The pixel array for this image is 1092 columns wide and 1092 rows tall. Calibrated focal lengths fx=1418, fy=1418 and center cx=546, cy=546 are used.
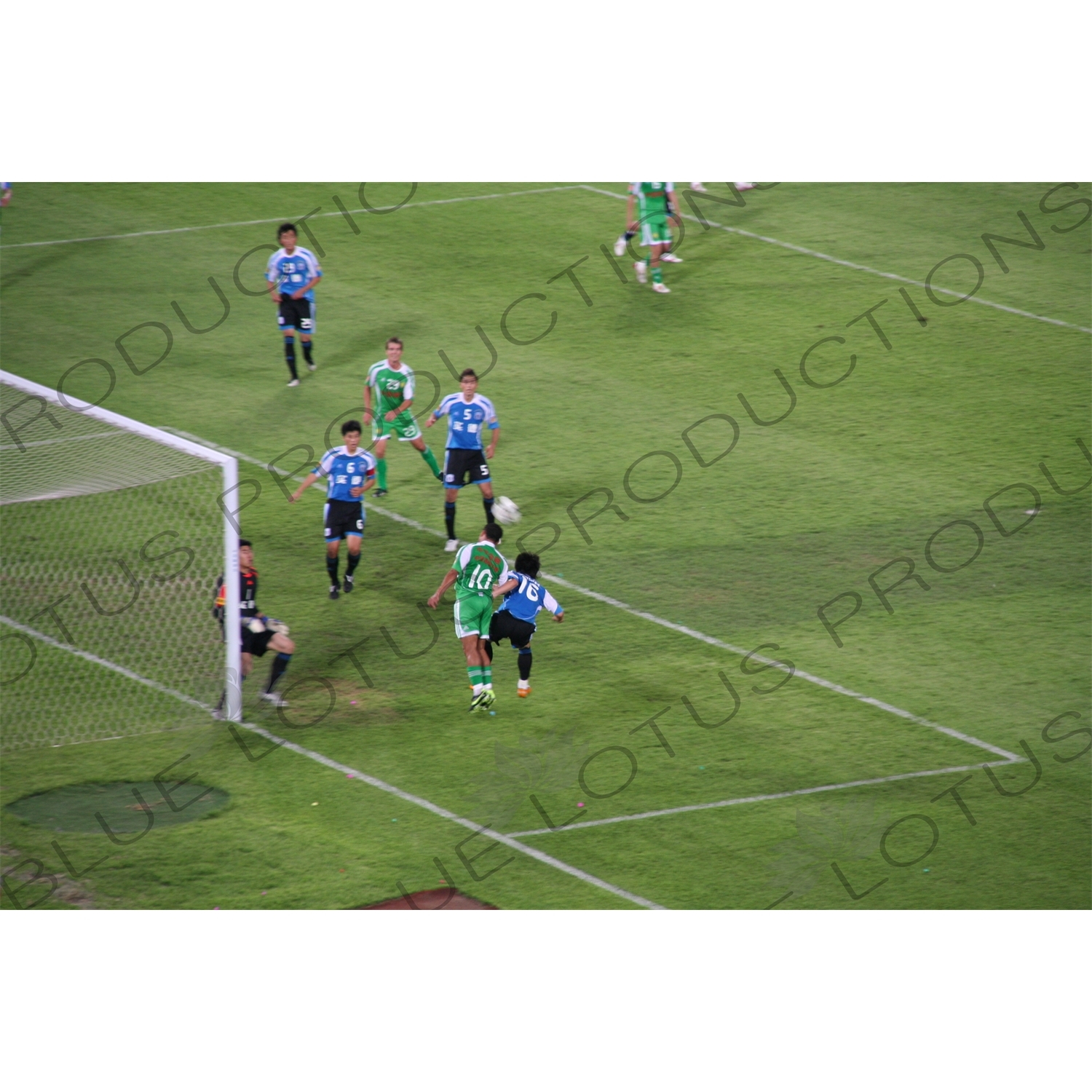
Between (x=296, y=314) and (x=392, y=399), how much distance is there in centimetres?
289

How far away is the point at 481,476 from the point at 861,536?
4.21 metres

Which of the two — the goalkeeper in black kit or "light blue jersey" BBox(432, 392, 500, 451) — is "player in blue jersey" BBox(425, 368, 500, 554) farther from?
the goalkeeper in black kit

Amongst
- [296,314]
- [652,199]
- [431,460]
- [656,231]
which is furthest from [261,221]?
[431,460]

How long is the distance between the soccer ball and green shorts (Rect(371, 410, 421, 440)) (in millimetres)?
1212

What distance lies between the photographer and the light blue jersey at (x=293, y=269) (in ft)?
54.6

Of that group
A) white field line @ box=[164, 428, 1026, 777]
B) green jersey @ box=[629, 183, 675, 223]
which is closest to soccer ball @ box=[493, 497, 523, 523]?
white field line @ box=[164, 428, 1026, 777]

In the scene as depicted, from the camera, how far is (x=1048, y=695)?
12.8 meters

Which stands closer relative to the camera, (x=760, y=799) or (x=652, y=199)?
(x=760, y=799)

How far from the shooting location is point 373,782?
11391 millimetres

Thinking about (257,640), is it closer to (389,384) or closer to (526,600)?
(526,600)

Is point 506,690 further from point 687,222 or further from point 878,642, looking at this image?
point 687,222

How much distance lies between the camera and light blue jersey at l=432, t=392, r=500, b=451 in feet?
45.5

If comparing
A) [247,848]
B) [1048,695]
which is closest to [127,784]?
[247,848]

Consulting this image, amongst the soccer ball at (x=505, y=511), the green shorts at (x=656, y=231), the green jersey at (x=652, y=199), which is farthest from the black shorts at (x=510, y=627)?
the green shorts at (x=656, y=231)
